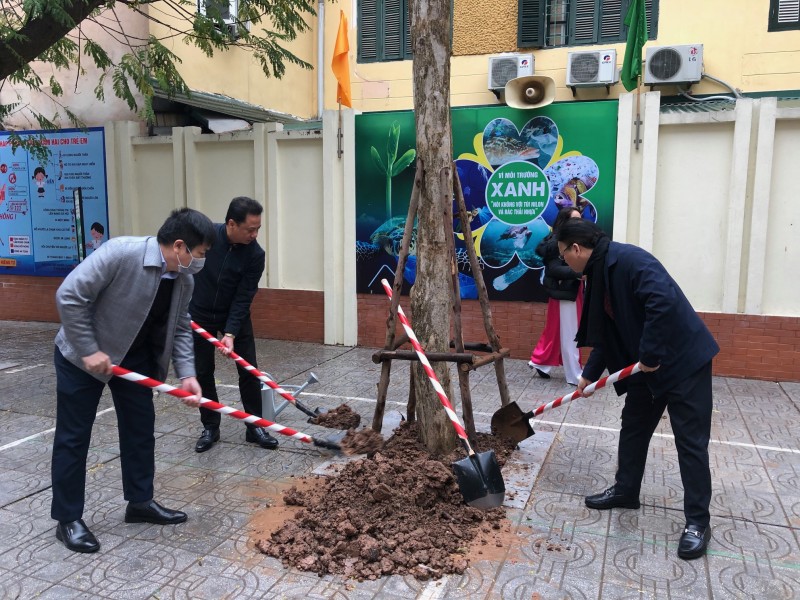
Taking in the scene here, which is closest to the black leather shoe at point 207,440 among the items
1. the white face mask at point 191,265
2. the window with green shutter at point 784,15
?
the white face mask at point 191,265

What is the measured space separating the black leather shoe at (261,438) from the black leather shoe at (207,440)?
23cm

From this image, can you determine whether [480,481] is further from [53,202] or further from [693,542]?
[53,202]

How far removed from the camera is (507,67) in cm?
1110

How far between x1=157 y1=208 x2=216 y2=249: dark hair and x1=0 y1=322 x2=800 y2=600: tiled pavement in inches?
63.9

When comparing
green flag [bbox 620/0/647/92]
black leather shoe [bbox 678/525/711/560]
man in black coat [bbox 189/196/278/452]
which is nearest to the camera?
black leather shoe [bbox 678/525/711/560]

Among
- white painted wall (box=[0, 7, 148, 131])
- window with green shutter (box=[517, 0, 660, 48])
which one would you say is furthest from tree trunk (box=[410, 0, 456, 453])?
Result: window with green shutter (box=[517, 0, 660, 48])

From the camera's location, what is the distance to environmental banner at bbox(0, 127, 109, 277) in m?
9.82

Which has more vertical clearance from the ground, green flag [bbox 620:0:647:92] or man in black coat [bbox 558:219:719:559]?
green flag [bbox 620:0:647:92]

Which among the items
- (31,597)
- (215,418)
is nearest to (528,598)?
(31,597)

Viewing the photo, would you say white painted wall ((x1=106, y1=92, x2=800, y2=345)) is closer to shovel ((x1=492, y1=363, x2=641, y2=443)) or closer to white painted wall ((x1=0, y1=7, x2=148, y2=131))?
white painted wall ((x1=0, y1=7, x2=148, y2=131))

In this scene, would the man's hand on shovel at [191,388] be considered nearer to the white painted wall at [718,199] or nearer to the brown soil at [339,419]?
the brown soil at [339,419]

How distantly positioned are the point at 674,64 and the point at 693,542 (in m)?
8.79

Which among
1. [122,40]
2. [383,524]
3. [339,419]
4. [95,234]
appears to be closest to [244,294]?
[339,419]

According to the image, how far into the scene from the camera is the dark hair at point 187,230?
3.43 meters
